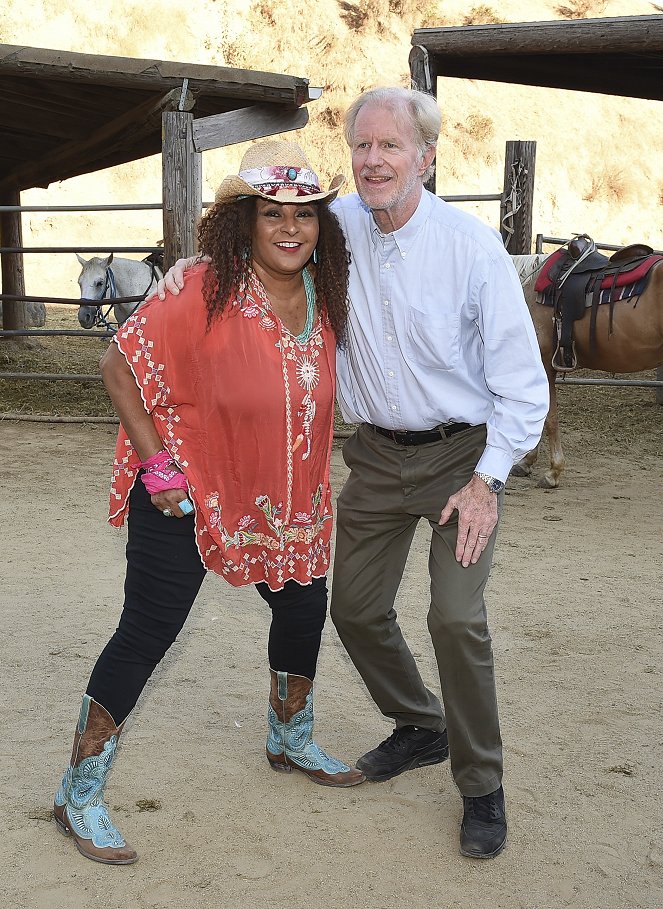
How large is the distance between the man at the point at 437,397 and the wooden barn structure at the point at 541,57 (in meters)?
4.58

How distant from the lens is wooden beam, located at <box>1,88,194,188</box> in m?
7.37

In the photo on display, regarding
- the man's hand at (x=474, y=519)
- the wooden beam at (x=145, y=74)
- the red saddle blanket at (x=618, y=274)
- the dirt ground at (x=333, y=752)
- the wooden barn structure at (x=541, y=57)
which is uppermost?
the wooden barn structure at (x=541, y=57)

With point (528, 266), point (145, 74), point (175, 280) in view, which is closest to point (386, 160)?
point (175, 280)

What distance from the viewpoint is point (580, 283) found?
634 centimetres

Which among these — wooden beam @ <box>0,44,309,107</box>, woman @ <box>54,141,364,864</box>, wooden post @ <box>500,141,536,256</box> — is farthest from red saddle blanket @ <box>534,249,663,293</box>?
woman @ <box>54,141,364,864</box>

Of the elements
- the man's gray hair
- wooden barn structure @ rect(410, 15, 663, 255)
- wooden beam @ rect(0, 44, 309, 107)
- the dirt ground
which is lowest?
the dirt ground

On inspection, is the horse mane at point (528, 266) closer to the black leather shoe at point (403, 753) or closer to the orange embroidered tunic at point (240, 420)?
the black leather shoe at point (403, 753)

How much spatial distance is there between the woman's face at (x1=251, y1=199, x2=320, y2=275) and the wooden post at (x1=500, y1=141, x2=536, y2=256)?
5.18 m

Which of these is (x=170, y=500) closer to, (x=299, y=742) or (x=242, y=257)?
(x=242, y=257)

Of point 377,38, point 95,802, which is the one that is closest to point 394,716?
point 95,802

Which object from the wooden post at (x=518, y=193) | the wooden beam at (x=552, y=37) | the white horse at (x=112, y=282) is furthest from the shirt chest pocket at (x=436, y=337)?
the white horse at (x=112, y=282)

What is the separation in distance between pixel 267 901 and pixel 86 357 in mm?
9864

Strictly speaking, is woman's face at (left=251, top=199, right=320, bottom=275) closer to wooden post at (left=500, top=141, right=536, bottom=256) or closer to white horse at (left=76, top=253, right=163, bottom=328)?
wooden post at (left=500, top=141, right=536, bottom=256)

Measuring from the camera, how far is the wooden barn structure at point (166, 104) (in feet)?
22.2
